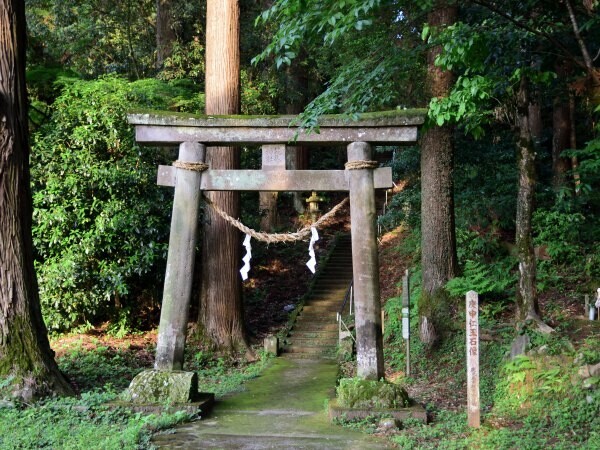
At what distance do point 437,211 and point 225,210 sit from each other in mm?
4136

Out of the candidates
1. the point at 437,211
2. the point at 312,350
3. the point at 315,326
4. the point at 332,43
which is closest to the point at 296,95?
the point at 315,326

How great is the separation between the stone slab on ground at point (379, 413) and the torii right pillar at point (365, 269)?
1.46 feet

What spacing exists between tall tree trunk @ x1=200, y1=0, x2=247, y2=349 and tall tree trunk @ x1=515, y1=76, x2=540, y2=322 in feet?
18.1

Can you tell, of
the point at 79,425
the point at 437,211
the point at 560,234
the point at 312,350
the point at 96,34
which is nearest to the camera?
the point at 79,425

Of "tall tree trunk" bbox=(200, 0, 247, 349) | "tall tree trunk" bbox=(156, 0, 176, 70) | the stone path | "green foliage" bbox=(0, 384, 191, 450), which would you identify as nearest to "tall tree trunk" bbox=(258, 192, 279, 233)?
"tall tree trunk" bbox=(156, 0, 176, 70)

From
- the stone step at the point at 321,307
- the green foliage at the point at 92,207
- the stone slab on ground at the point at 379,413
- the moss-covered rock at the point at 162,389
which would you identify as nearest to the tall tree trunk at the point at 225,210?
the green foliage at the point at 92,207

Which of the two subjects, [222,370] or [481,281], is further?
[222,370]

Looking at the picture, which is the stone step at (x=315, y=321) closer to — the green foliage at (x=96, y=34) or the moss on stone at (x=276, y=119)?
the moss on stone at (x=276, y=119)

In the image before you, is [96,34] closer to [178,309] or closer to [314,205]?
[314,205]

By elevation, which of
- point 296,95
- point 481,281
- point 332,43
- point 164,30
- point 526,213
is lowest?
point 481,281

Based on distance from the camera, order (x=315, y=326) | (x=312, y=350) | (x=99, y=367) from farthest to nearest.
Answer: (x=315, y=326) → (x=312, y=350) → (x=99, y=367)

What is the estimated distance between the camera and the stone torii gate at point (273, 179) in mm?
7137

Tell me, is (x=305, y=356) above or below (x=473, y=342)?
below

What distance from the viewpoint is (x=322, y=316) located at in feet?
49.6
